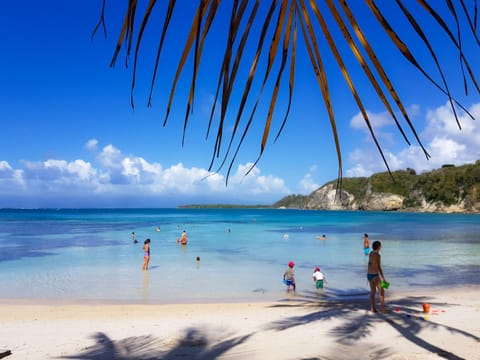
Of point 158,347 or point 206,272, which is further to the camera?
point 206,272

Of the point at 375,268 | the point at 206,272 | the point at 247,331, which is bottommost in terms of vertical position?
the point at 206,272

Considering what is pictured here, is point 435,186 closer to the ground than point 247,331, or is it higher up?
higher up

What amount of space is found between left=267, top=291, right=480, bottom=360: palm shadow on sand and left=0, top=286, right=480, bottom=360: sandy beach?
0.06 ft

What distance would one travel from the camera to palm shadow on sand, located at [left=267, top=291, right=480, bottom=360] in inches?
268

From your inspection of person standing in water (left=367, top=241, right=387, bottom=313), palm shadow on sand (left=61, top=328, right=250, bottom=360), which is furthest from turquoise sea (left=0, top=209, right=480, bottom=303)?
palm shadow on sand (left=61, top=328, right=250, bottom=360)

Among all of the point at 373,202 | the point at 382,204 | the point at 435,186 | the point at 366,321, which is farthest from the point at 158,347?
the point at 373,202

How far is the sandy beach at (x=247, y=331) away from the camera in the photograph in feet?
22.3

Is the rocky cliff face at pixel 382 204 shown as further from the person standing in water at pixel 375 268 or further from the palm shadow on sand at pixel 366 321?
the person standing in water at pixel 375 268

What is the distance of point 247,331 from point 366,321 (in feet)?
8.46

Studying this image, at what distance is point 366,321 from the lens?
8672 mm

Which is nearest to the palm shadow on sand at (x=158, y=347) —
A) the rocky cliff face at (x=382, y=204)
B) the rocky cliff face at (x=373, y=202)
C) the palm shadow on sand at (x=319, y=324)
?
the palm shadow on sand at (x=319, y=324)

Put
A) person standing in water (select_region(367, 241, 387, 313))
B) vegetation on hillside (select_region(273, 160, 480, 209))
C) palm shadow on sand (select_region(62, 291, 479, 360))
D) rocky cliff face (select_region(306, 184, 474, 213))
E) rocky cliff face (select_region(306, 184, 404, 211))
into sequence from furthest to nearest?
rocky cliff face (select_region(306, 184, 404, 211)) < rocky cliff face (select_region(306, 184, 474, 213)) < vegetation on hillside (select_region(273, 160, 480, 209)) < person standing in water (select_region(367, 241, 387, 313)) < palm shadow on sand (select_region(62, 291, 479, 360))

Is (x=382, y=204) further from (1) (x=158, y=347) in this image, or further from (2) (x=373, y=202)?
(1) (x=158, y=347)

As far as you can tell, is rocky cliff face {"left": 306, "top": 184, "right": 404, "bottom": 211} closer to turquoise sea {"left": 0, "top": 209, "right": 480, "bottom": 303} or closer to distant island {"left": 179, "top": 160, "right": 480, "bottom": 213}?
distant island {"left": 179, "top": 160, "right": 480, "bottom": 213}
